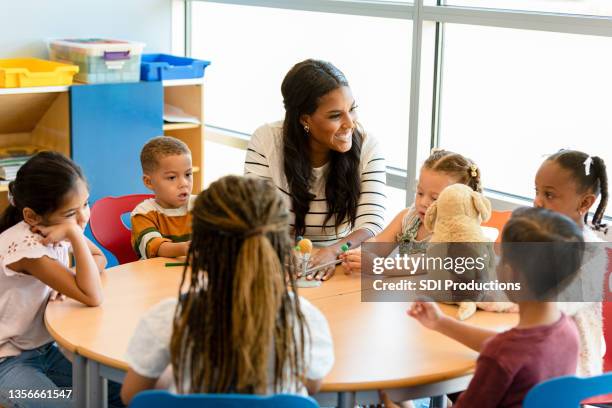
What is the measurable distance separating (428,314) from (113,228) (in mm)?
1386

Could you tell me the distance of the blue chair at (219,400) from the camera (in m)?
1.47

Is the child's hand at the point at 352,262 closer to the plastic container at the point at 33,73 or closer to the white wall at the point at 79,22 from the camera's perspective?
the plastic container at the point at 33,73

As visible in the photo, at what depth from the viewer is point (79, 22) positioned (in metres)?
4.59

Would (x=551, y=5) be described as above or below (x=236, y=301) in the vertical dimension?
above

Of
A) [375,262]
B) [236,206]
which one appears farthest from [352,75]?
[236,206]

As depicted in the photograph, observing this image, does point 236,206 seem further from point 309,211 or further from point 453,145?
point 453,145

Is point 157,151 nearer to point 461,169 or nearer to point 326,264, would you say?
point 326,264

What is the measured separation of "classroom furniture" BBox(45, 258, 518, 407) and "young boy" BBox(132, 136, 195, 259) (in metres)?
0.32

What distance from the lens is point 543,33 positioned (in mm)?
3322

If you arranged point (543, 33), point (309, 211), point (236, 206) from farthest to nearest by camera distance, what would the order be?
point (543, 33)
point (309, 211)
point (236, 206)

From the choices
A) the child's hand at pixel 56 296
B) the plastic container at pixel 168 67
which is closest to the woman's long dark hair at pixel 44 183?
the child's hand at pixel 56 296

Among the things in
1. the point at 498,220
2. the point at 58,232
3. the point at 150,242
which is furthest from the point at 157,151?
the point at 498,220

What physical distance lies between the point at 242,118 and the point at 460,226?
2.91 m

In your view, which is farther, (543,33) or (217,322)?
(543,33)
